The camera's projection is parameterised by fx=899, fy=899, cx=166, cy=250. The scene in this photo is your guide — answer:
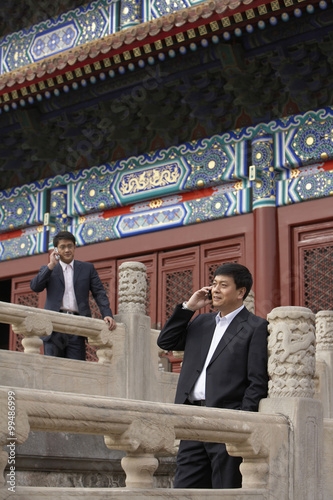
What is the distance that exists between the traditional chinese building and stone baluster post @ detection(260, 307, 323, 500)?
4.73 m

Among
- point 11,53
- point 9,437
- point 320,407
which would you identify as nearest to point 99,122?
point 11,53

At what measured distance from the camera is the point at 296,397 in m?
4.50

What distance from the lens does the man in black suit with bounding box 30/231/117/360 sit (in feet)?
24.1

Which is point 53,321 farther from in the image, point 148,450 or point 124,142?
point 124,142

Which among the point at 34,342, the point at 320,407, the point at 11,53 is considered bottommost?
the point at 320,407

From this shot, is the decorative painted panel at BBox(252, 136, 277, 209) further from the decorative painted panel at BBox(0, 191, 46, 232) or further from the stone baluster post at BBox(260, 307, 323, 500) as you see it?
the stone baluster post at BBox(260, 307, 323, 500)

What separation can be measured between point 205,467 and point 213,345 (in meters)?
Answer: 0.59

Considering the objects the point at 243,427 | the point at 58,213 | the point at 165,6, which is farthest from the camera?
the point at 58,213

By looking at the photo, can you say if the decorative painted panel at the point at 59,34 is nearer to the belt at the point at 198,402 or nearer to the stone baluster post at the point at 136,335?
the stone baluster post at the point at 136,335

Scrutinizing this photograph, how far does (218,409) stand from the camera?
4.10m

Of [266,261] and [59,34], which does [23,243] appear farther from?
[266,261]

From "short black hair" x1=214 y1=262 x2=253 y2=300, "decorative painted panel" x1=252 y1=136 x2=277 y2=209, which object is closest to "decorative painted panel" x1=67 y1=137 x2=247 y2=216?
"decorative painted panel" x1=252 y1=136 x2=277 y2=209

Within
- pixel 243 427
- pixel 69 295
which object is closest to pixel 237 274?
pixel 243 427

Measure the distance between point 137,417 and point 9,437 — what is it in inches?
27.1
